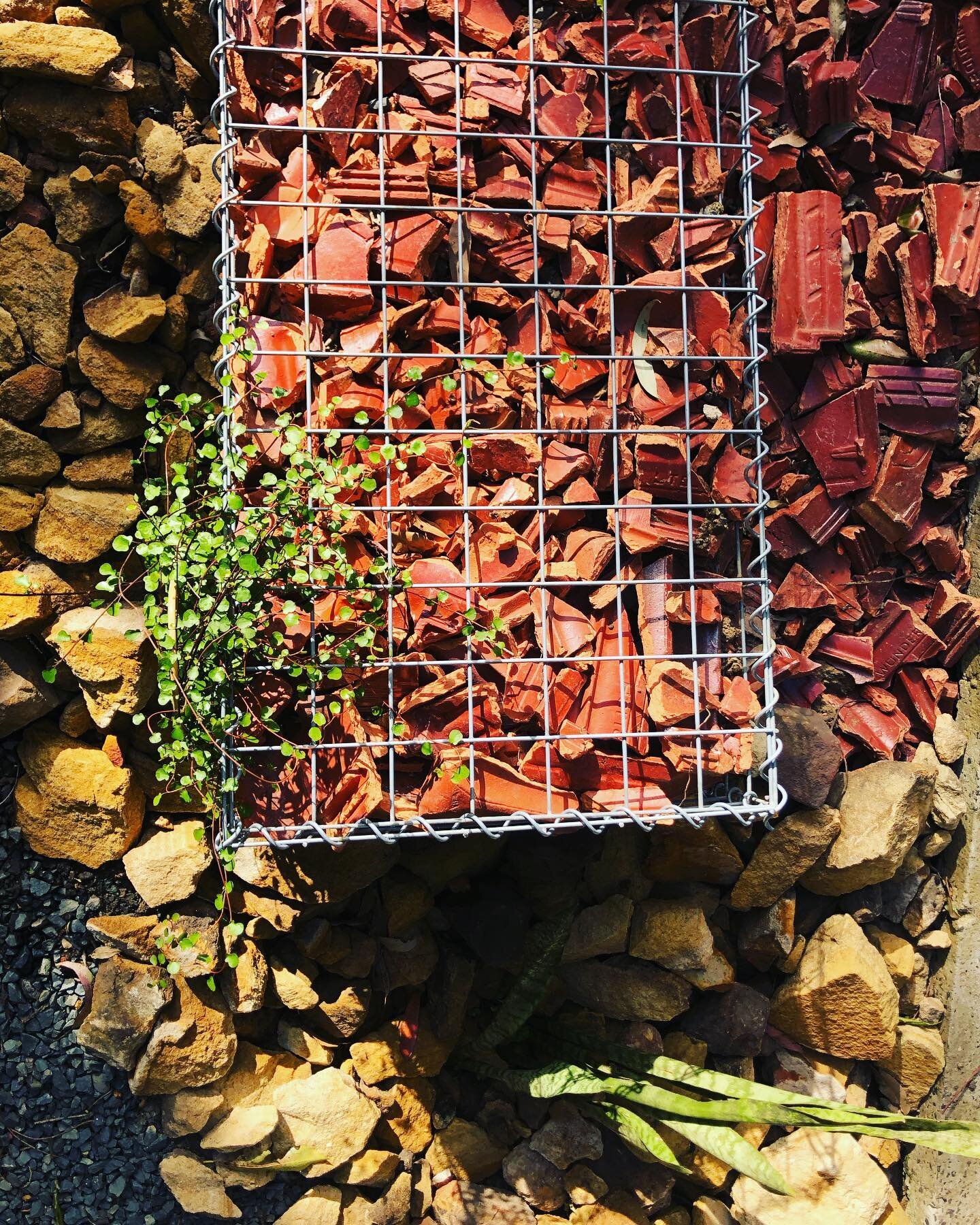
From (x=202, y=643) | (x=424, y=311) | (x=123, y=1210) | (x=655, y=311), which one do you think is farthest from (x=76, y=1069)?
(x=655, y=311)

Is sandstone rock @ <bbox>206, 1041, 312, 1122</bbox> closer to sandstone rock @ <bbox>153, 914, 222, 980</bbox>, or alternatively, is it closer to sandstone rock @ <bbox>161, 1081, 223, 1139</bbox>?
sandstone rock @ <bbox>161, 1081, 223, 1139</bbox>

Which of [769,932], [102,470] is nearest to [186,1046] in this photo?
[102,470]

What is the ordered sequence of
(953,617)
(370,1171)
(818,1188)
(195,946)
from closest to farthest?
(195,946) < (370,1171) < (818,1188) < (953,617)

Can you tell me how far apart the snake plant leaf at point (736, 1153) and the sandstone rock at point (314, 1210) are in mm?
572

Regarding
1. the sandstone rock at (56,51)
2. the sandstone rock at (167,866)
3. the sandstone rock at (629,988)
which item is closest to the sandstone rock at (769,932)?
the sandstone rock at (629,988)

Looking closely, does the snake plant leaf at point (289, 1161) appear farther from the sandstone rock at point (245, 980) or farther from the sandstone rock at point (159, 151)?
the sandstone rock at point (159, 151)

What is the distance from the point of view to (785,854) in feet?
5.37

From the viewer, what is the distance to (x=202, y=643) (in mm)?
1212

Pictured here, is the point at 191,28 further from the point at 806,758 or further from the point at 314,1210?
the point at 314,1210

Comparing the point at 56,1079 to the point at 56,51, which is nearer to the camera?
the point at 56,51

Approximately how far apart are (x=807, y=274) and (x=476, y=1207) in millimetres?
1641

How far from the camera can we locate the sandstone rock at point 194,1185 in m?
1.45

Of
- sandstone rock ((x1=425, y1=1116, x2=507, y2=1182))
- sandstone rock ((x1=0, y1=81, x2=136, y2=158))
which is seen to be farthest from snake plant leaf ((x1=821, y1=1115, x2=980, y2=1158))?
sandstone rock ((x1=0, y1=81, x2=136, y2=158))

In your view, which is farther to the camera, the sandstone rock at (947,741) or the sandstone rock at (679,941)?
the sandstone rock at (947,741)
